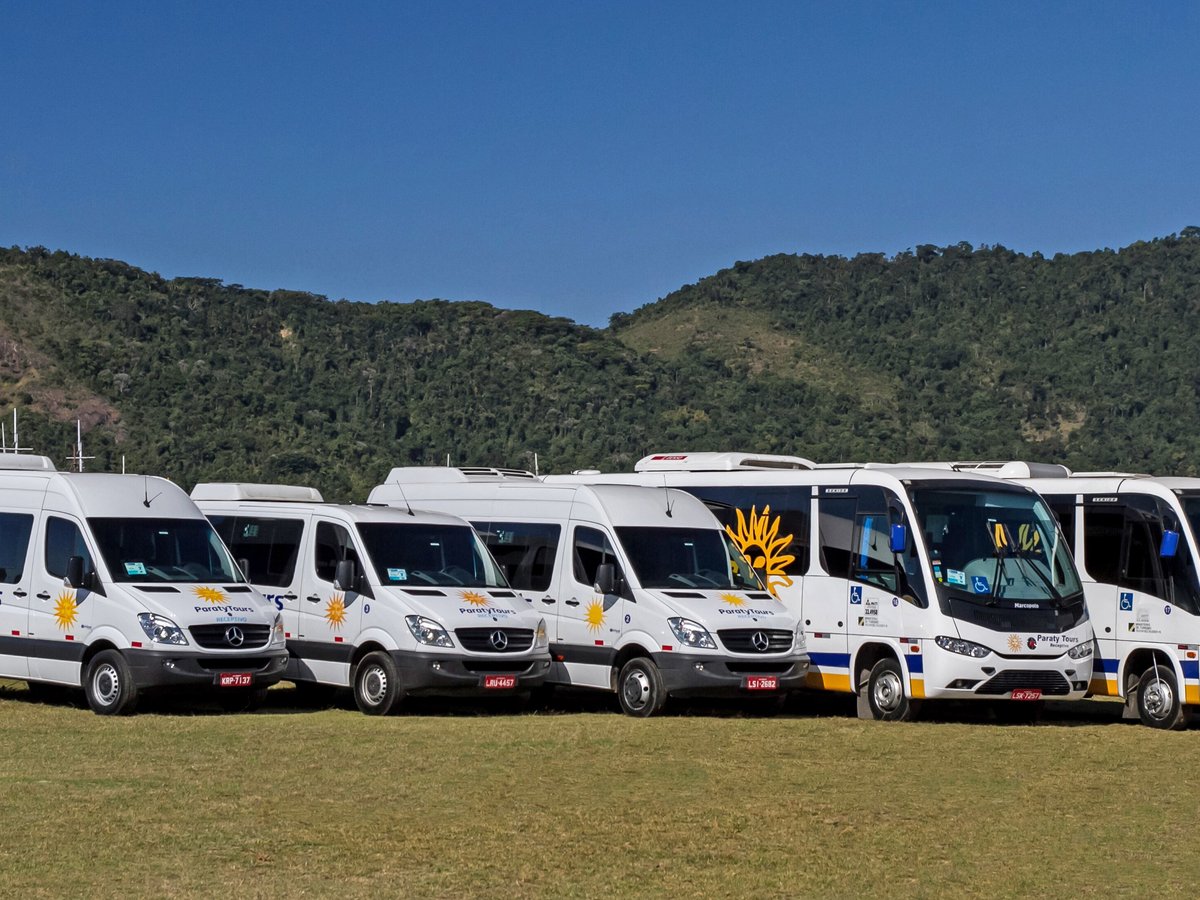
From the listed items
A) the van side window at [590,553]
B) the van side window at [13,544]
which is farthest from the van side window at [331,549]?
the van side window at [13,544]

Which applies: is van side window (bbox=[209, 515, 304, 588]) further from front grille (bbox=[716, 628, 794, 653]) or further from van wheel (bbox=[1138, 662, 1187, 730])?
van wheel (bbox=[1138, 662, 1187, 730])

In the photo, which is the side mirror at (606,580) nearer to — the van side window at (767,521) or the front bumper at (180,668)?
the van side window at (767,521)

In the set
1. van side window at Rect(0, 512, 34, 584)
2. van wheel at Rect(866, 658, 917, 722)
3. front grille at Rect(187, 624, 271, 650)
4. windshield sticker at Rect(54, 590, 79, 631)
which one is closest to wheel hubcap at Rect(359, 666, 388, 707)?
front grille at Rect(187, 624, 271, 650)

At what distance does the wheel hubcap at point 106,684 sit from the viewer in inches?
726

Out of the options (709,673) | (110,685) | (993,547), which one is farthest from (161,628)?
(993,547)

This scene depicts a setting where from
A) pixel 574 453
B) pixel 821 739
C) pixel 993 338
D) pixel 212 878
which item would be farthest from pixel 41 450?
pixel 212 878

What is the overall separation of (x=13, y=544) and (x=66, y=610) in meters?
1.18

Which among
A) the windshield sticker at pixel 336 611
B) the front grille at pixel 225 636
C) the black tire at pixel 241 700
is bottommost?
the black tire at pixel 241 700

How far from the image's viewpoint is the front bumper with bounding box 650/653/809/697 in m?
19.1

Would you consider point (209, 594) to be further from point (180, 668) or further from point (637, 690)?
point (637, 690)

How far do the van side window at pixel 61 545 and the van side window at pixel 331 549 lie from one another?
252cm

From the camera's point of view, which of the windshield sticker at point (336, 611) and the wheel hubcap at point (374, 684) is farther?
the windshield sticker at point (336, 611)

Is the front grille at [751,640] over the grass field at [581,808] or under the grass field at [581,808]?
over

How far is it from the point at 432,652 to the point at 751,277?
144 meters
